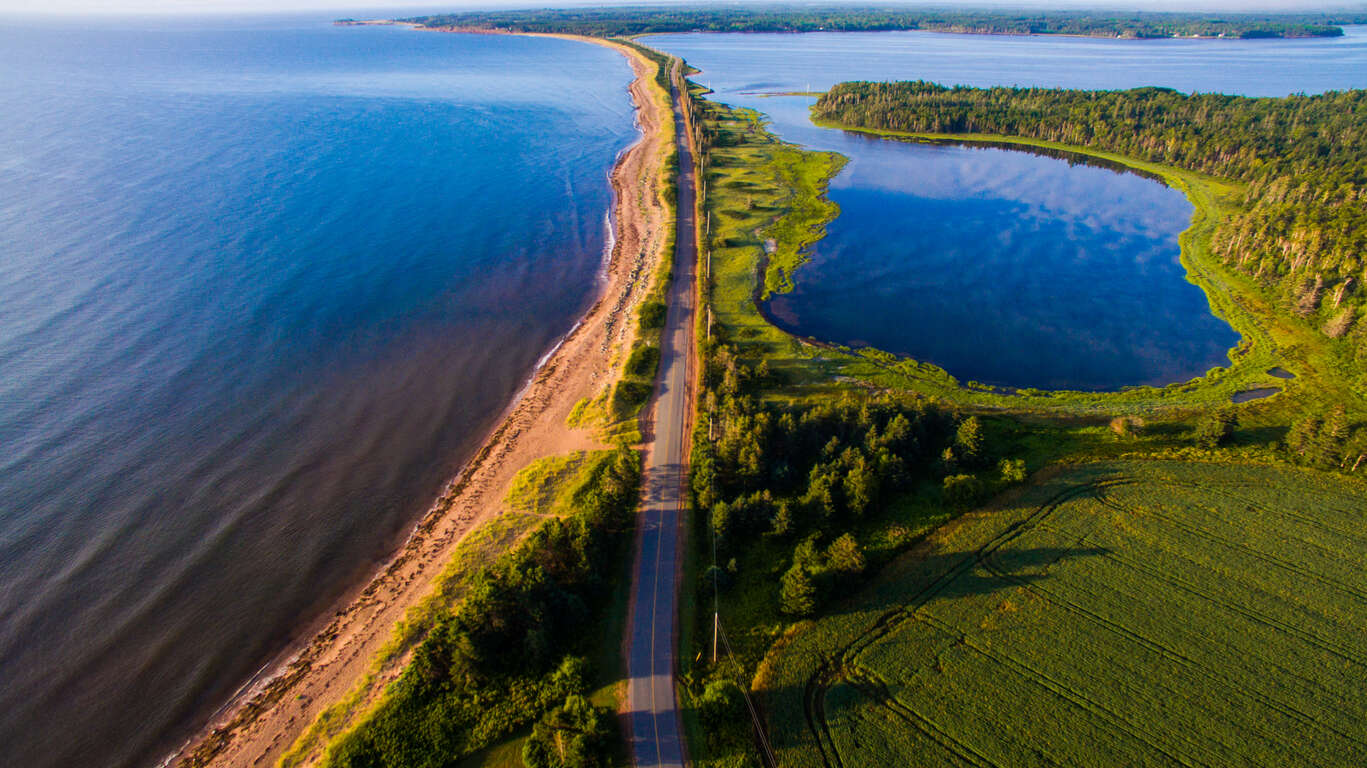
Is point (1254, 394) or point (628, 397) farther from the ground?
point (628, 397)

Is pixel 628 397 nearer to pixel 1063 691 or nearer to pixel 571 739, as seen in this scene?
pixel 571 739

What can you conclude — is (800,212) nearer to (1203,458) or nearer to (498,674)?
(1203,458)

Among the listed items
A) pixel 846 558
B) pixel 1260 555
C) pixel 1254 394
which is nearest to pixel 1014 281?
pixel 1254 394

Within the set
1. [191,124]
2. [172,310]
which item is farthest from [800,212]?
[191,124]

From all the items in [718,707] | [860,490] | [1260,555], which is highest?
[860,490]

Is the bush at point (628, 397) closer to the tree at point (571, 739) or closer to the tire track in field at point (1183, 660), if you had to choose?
the tree at point (571, 739)
